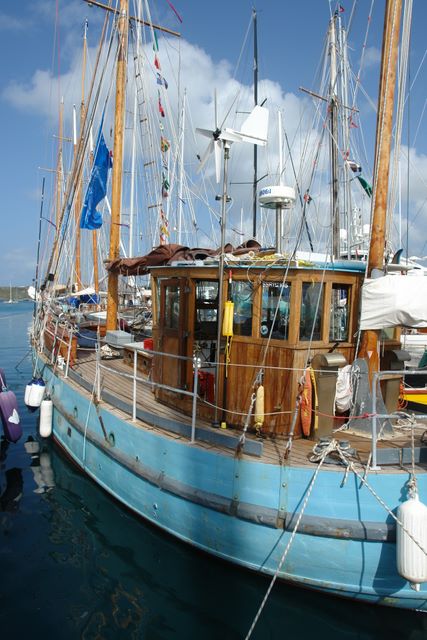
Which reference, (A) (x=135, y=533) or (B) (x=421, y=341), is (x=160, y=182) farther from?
(A) (x=135, y=533)

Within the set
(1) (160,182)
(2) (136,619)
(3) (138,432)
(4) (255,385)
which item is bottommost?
(2) (136,619)

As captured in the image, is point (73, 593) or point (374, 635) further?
point (73, 593)

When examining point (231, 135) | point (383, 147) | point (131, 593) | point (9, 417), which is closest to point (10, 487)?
point (9, 417)

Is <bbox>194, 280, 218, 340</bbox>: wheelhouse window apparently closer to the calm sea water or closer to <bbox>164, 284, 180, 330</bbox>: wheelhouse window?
<bbox>164, 284, 180, 330</bbox>: wheelhouse window

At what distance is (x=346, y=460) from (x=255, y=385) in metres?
1.72

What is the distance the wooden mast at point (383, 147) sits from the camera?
253 inches

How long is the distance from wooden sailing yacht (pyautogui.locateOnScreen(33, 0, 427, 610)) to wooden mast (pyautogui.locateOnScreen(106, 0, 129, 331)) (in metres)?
4.33

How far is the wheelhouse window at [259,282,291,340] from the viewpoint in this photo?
6.70m

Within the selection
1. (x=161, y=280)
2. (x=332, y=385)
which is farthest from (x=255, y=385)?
(x=161, y=280)

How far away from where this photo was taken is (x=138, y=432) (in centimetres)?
722

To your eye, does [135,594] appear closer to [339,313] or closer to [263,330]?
[263,330]

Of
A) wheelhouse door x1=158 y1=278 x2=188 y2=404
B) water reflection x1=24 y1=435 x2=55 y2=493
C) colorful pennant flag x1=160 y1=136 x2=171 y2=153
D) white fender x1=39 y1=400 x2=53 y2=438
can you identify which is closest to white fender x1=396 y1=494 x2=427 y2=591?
wheelhouse door x1=158 y1=278 x2=188 y2=404

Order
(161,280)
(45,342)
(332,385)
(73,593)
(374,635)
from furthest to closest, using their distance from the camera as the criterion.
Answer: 1. (45,342)
2. (161,280)
3. (332,385)
4. (73,593)
5. (374,635)

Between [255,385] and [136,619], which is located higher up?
[255,385]
